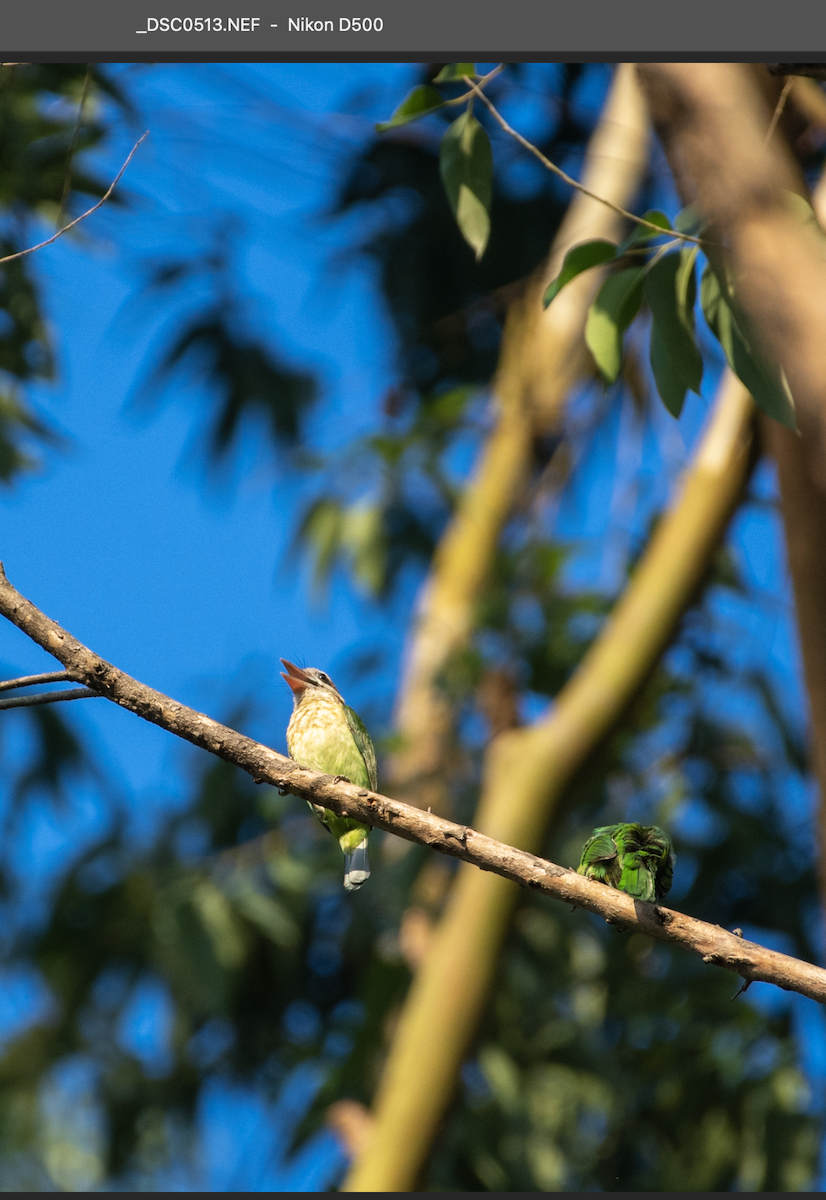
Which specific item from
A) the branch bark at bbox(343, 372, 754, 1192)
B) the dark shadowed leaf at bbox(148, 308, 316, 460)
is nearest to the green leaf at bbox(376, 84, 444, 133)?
the branch bark at bbox(343, 372, 754, 1192)

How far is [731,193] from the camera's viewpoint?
6.77 feet

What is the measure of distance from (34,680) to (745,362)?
1.43 m

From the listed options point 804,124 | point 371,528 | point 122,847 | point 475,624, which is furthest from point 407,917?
point 804,124

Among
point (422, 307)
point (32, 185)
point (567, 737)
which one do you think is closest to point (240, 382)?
point (422, 307)

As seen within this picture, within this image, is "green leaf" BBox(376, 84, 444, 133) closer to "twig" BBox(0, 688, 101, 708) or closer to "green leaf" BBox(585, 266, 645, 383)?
"green leaf" BBox(585, 266, 645, 383)

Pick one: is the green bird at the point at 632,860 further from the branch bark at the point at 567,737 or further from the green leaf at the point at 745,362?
the branch bark at the point at 567,737

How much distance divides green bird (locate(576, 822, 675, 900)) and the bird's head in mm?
822

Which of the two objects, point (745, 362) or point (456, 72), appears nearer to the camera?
point (745, 362)

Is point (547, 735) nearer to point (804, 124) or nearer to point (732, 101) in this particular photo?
point (804, 124)

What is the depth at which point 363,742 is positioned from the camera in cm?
234

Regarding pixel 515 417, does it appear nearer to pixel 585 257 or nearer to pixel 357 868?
pixel 585 257

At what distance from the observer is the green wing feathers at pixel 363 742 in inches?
90.7

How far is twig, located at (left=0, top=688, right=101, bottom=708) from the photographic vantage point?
1.61 metres
